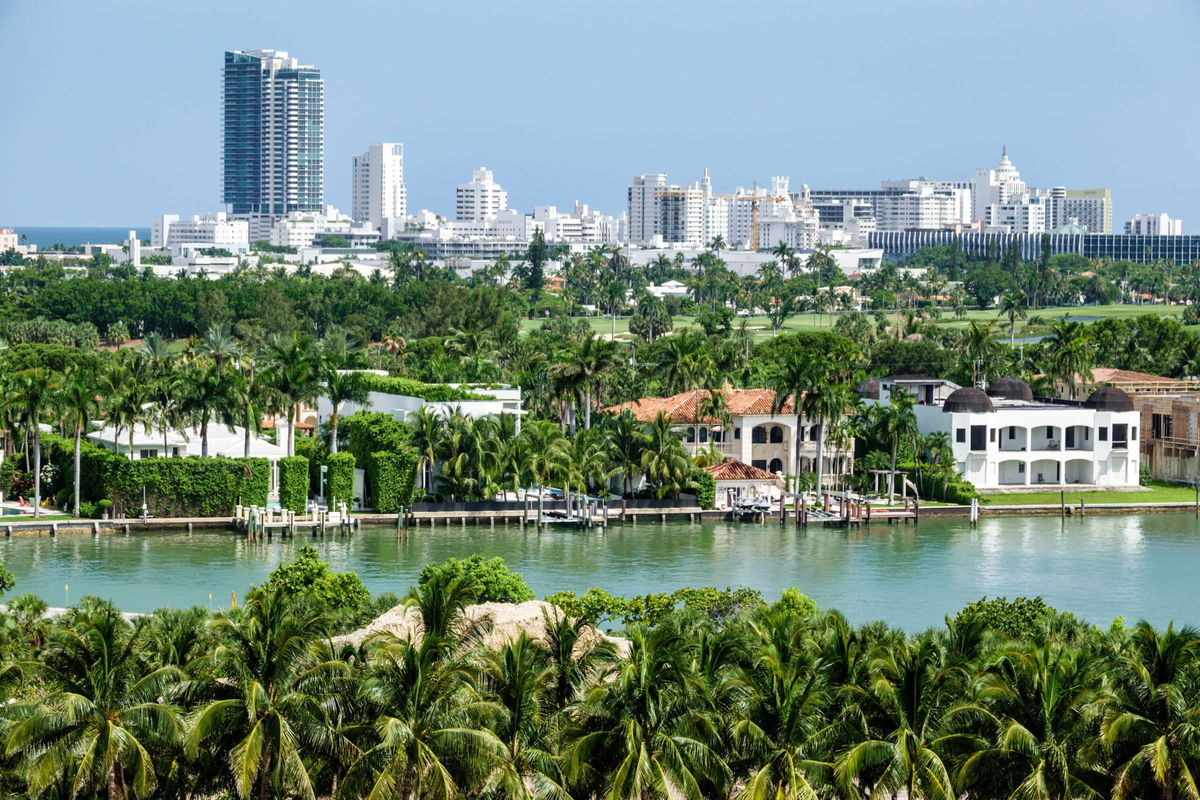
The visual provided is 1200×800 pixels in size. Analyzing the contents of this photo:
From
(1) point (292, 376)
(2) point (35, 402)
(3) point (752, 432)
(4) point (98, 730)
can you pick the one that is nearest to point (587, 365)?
(3) point (752, 432)

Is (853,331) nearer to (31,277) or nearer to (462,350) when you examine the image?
(462,350)

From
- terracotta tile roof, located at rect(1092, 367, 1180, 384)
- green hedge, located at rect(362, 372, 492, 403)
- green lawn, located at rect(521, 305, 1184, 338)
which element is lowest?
green hedge, located at rect(362, 372, 492, 403)

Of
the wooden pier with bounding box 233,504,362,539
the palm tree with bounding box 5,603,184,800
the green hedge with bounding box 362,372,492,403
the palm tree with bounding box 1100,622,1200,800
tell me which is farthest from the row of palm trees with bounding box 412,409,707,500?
the palm tree with bounding box 1100,622,1200,800

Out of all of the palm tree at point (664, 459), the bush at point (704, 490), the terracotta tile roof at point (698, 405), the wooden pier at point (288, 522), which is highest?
the terracotta tile roof at point (698, 405)

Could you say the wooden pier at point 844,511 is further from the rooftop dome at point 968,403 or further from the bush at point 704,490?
the rooftop dome at point 968,403

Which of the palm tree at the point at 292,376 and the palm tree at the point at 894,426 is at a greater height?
the palm tree at the point at 292,376

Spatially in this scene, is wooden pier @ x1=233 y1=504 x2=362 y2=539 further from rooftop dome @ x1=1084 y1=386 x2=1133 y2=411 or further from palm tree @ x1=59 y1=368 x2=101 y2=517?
rooftop dome @ x1=1084 y1=386 x2=1133 y2=411

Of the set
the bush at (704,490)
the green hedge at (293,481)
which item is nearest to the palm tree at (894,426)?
the bush at (704,490)

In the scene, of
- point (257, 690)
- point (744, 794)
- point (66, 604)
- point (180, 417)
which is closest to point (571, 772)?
point (744, 794)
